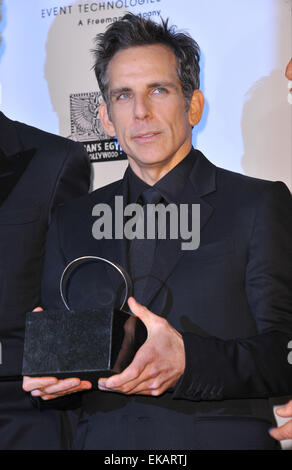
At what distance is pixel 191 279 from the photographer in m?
1.89

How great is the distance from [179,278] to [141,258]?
15cm

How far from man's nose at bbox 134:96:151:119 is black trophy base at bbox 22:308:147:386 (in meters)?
0.75

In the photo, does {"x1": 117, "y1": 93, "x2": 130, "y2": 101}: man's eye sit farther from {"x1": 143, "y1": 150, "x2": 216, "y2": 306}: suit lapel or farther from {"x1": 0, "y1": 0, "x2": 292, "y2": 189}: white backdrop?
{"x1": 0, "y1": 0, "x2": 292, "y2": 189}: white backdrop

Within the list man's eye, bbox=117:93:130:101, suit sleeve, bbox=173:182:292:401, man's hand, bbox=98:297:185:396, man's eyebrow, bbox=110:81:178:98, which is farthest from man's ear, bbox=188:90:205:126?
man's hand, bbox=98:297:185:396

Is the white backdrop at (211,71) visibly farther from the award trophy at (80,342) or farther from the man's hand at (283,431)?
the award trophy at (80,342)

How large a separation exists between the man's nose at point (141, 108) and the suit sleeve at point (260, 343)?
0.45 meters

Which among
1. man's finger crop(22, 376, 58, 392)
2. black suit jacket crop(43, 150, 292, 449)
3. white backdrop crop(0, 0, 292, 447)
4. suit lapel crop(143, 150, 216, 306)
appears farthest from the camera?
white backdrop crop(0, 0, 292, 447)

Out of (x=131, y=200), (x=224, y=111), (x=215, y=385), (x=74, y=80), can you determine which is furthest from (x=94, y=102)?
(x=215, y=385)

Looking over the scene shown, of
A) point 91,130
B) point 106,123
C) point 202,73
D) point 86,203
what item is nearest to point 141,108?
point 106,123

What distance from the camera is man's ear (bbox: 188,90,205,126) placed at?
2.20 metres

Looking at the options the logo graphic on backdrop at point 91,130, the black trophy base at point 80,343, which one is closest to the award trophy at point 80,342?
the black trophy base at point 80,343

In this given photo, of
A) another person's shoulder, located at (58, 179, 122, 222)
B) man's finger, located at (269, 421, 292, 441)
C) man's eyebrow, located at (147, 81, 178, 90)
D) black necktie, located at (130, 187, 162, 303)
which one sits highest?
man's eyebrow, located at (147, 81, 178, 90)

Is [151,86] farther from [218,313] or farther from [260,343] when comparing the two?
[260,343]

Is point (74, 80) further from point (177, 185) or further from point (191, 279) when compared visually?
point (191, 279)
